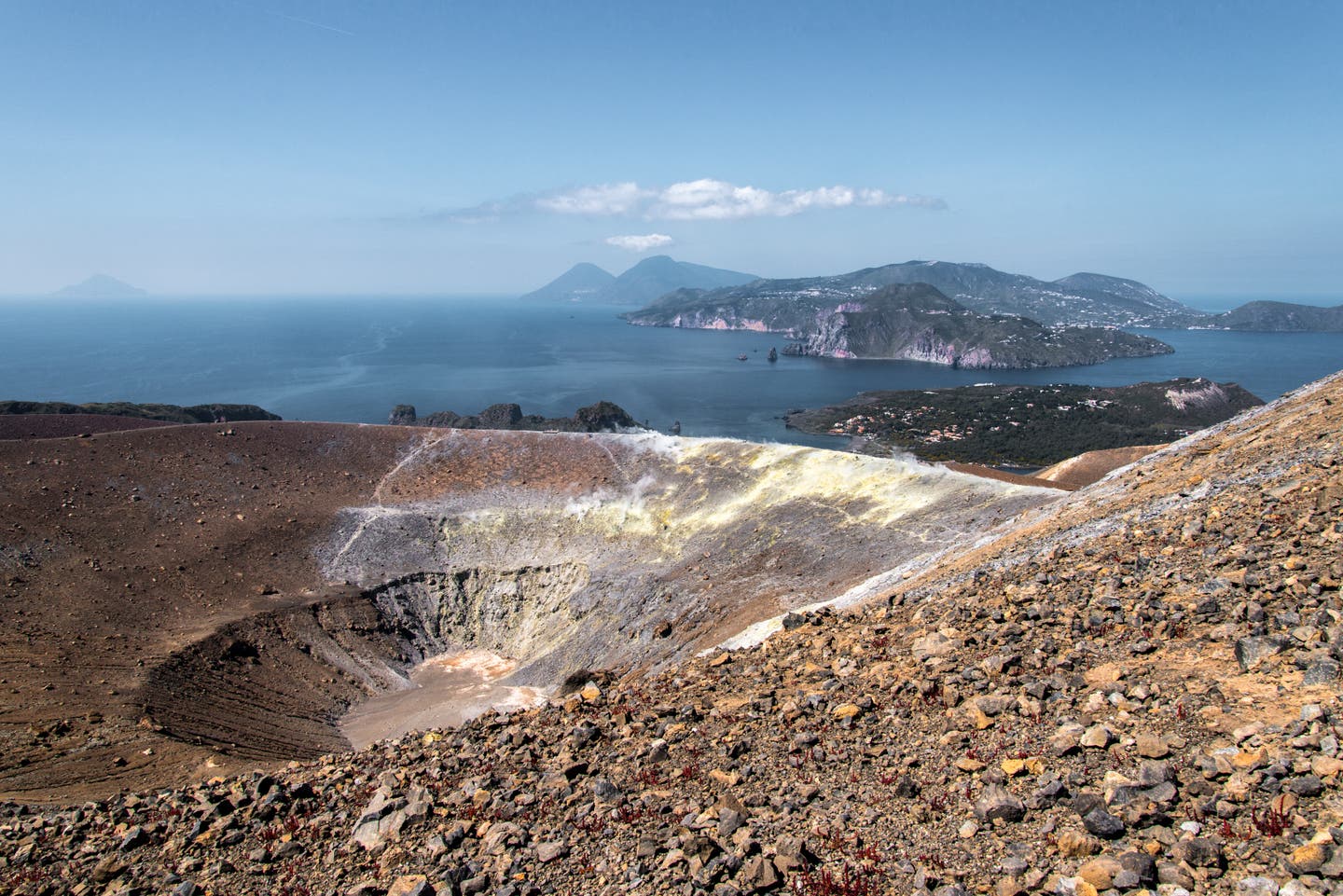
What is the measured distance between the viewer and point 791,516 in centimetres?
4131

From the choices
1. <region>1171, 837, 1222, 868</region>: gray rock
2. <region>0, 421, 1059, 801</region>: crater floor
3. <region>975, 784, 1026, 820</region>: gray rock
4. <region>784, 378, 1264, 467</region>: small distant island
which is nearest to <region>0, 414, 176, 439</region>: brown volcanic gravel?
<region>0, 421, 1059, 801</region>: crater floor

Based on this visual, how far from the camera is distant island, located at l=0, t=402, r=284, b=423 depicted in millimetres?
100750

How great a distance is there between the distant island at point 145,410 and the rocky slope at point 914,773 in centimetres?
10593

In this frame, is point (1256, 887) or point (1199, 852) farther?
point (1199, 852)

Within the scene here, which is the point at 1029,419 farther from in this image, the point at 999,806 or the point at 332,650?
the point at 999,806

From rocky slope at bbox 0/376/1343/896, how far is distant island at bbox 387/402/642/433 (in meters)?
111

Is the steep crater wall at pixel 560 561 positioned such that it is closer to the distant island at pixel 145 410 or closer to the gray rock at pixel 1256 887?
the gray rock at pixel 1256 887

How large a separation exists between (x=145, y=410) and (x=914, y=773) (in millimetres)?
135585

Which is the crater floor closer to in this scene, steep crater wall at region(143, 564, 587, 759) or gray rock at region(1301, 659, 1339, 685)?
steep crater wall at region(143, 564, 587, 759)

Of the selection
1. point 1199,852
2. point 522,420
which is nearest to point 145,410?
point 522,420

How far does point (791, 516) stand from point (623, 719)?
2814cm

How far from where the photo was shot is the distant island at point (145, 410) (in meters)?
101

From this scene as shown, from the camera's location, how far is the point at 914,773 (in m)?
10.3

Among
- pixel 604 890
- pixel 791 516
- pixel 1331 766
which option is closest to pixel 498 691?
pixel 791 516
